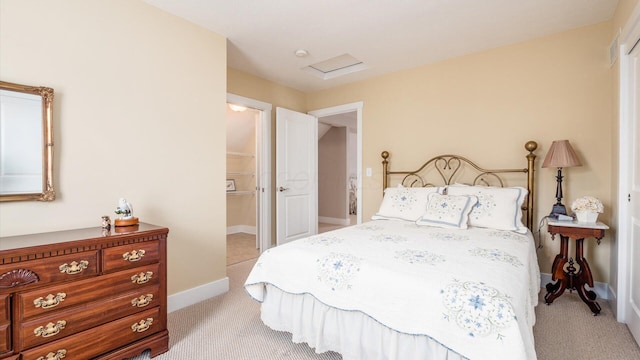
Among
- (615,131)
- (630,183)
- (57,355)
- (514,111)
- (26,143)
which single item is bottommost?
(57,355)

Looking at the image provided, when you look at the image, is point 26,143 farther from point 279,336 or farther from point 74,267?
point 279,336

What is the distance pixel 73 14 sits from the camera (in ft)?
6.46

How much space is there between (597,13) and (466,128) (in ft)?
4.45

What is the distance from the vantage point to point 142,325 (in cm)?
181

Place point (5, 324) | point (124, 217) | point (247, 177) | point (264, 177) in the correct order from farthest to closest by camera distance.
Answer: point (247, 177) → point (264, 177) → point (124, 217) → point (5, 324)

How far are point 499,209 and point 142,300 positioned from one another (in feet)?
9.29

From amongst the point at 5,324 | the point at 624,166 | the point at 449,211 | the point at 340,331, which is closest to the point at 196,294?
the point at 5,324

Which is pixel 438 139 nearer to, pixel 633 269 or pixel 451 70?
pixel 451 70

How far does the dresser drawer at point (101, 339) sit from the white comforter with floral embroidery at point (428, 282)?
0.63 meters

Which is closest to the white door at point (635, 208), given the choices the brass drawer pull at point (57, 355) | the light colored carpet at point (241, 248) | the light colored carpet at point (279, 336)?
the light colored carpet at point (279, 336)

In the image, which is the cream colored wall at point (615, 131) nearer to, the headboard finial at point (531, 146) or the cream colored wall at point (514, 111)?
the cream colored wall at point (514, 111)

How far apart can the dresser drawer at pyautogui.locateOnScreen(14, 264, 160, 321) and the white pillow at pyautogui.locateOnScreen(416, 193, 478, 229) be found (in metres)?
2.25

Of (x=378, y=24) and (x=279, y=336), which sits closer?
(x=279, y=336)

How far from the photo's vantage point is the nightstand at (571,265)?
7.64ft
